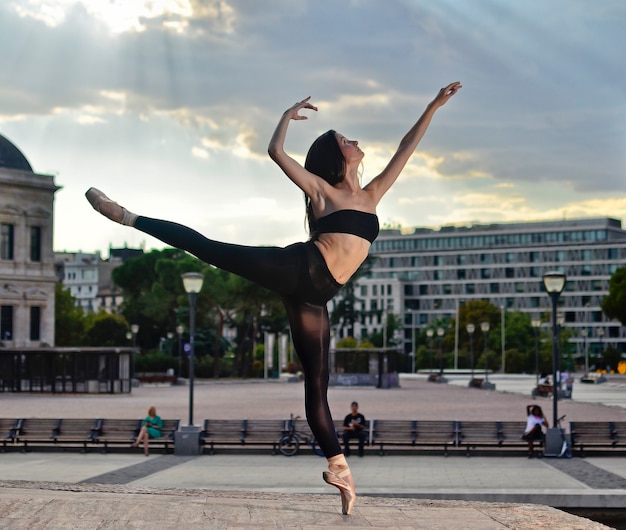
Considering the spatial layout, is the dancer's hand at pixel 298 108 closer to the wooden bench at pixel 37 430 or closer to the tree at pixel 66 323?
the wooden bench at pixel 37 430

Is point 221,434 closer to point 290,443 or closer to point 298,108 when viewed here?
point 290,443

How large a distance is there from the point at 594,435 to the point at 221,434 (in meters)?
8.42

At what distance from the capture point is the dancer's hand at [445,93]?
28.0 ft

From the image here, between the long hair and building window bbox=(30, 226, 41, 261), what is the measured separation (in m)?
73.7

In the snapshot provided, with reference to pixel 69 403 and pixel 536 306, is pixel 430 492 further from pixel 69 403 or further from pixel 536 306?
pixel 536 306

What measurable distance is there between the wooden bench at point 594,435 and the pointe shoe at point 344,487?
17.5m

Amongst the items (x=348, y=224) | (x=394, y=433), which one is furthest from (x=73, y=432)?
(x=348, y=224)

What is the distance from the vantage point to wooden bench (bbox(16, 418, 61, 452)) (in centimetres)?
2691

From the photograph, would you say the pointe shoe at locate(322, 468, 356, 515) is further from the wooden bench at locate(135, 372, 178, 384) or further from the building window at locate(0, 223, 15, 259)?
the wooden bench at locate(135, 372, 178, 384)

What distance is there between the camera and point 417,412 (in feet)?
135

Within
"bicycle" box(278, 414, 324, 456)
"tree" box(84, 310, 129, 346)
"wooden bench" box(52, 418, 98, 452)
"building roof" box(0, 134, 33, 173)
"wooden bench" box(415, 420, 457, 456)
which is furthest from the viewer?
"tree" box(84, 310, 129, 346)

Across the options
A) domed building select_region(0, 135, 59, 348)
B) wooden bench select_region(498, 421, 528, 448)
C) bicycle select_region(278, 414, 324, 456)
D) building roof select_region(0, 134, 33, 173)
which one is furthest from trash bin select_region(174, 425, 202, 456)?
building roof select_region(0, 134, 33, 173)

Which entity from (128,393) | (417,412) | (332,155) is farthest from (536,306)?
(332,155)

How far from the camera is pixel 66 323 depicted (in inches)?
3996
